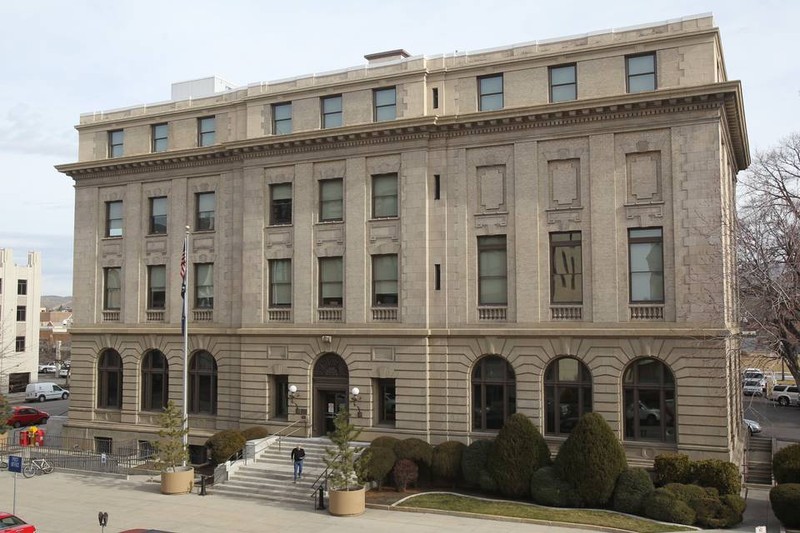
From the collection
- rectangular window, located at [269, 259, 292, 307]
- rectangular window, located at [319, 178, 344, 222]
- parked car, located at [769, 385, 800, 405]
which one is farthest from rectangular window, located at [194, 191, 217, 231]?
parked car, located at [769, 385, 800, 405]

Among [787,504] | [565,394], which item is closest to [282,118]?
[565,394]

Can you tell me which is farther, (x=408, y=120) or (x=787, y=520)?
(x=408, y=120)

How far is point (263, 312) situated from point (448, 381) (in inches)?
412

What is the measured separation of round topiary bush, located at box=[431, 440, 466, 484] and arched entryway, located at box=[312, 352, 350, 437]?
662 centimetres

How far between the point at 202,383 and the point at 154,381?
125 inches

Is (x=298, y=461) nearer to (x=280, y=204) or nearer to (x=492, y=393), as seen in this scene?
Answer: (x=492, y=393)

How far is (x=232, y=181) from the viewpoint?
1551 inches

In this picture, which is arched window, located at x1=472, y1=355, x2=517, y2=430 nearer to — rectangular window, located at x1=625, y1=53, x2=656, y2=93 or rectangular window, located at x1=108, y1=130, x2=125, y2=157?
rectangular window, located at x1=625, y1=53, x2=656, y2=93

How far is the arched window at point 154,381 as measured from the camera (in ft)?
134

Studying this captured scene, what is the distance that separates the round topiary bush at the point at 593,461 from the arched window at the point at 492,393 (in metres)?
5.19

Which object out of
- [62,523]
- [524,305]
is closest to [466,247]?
[524,305]

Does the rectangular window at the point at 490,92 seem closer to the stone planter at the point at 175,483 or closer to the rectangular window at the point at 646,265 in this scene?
the rectangular window at the point at 646,265

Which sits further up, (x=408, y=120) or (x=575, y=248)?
(x=408, y=120)

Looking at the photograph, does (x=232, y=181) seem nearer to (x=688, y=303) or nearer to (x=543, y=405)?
(x=543, y=405)
